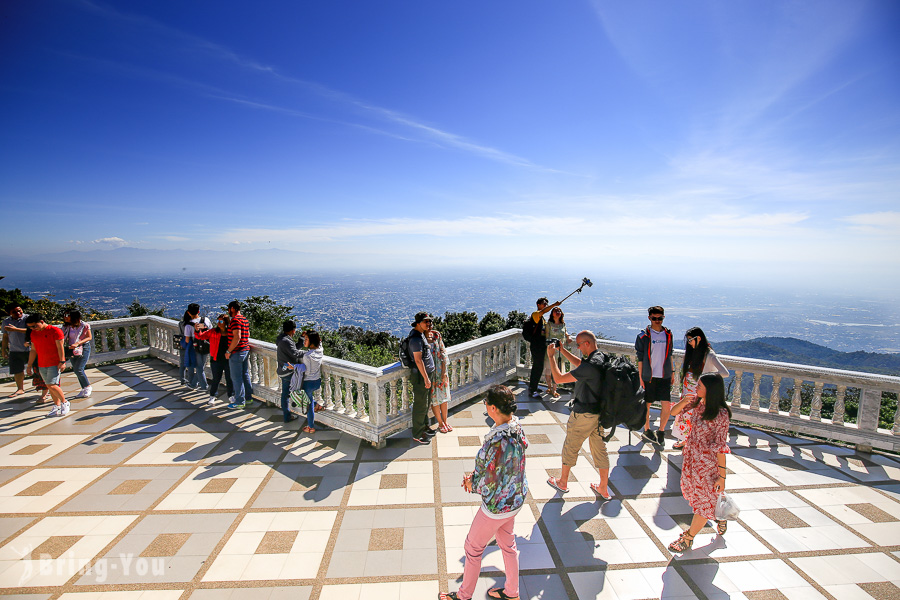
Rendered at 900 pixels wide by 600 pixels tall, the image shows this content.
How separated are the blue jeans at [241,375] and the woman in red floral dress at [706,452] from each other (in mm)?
6437

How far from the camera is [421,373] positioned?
5.11 metres

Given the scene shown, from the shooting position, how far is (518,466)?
252 centimetres

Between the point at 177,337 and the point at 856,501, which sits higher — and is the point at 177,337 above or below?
above

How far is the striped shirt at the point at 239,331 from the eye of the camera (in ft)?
20.8

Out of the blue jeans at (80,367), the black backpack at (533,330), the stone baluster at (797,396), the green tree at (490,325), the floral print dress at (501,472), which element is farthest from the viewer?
the green tree at (490,325)

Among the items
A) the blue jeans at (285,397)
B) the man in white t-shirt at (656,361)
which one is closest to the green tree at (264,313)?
the blue jeans at (285,397)

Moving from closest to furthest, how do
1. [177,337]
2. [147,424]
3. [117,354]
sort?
1. [147,424]
2. [177,337]
3. [117,354]

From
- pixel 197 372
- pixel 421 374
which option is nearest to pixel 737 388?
pixel 421 374

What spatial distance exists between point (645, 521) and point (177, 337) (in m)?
8.37

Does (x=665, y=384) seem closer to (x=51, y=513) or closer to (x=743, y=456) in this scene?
(x=743, y=456)

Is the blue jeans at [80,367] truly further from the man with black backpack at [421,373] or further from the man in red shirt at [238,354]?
the man with black backpack at [421,373]

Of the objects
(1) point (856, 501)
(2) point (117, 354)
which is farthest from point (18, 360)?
(1) point (856, 501)

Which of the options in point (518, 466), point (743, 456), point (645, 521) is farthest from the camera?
point (743, 456)

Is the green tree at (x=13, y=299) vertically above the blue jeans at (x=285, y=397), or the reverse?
the green tree at (x=13, y=299)
